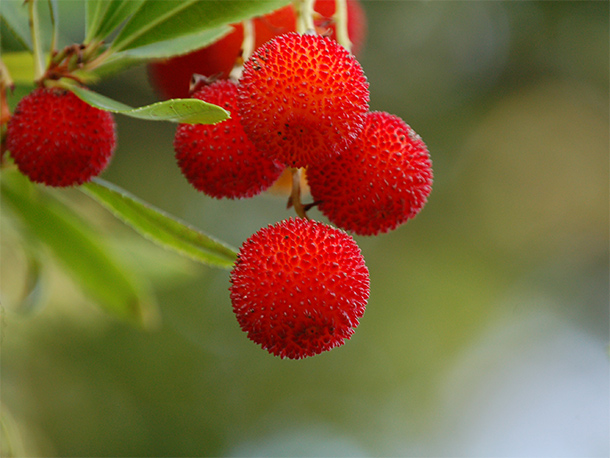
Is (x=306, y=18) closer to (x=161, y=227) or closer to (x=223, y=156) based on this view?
(x=223, y=156)

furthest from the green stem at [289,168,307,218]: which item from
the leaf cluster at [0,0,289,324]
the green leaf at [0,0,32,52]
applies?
the green leaf at [0,0,32,52]

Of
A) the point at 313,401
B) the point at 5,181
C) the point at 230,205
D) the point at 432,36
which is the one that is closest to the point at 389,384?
the point at 313,401

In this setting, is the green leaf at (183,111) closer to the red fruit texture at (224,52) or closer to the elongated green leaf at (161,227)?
the elongated green leaf at (161,227)

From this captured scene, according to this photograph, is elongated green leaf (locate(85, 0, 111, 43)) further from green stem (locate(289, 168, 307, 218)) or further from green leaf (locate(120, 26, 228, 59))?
green stem (locate(289, 168, 307, 218))

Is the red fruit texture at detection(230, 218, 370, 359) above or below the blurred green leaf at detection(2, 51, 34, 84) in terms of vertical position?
below

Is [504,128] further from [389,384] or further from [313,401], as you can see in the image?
[313,401]

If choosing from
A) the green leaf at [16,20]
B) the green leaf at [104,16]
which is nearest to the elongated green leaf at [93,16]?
the green leaf at [104,16]
